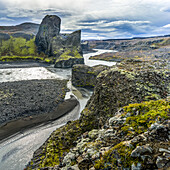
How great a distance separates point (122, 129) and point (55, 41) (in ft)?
538

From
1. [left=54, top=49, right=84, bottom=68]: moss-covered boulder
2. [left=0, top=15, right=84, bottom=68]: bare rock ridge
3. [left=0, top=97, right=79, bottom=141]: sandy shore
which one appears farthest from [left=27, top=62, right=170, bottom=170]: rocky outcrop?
[left=0, top=15, right=84, bottom=68]: bare rock ridge

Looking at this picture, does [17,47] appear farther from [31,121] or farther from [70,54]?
[31,121]

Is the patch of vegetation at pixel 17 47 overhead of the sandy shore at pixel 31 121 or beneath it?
overhead

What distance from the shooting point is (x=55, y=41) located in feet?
515

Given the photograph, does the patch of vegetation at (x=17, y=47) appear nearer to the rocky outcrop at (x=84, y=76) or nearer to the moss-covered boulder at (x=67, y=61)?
the moss-covered boulder at (x=67, y=61)

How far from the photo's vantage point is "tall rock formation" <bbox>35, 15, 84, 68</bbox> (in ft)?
Answer: 458

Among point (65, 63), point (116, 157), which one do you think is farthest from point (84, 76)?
point (65, 63)

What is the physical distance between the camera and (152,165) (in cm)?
562

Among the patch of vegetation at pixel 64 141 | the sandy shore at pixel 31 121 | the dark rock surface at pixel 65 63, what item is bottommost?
the sandy shore at pixel 31 121

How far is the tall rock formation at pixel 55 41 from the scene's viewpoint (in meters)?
140

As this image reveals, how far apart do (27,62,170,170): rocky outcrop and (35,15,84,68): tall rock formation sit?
360 ft

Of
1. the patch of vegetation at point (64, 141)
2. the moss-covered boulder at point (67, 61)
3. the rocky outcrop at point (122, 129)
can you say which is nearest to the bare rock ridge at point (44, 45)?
the moss-covered boulder at point (67, 61)

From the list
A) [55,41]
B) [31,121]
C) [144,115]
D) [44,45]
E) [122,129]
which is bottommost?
[31,121]

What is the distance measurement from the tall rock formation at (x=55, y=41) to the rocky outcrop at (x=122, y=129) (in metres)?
110
